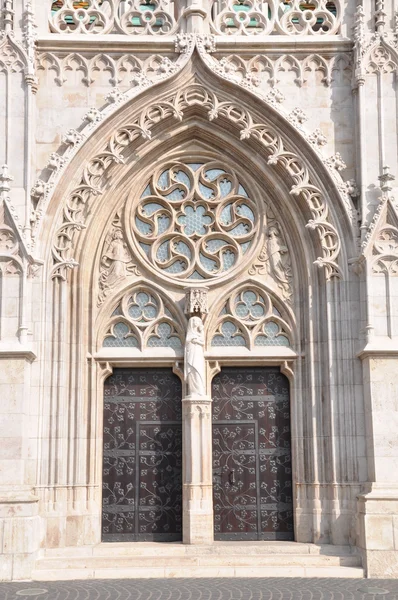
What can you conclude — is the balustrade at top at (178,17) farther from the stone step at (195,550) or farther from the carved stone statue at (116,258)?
the stone step at (195,550)

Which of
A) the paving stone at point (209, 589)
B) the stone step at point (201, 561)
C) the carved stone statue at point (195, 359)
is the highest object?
the carved stone statue at point (195, 359)

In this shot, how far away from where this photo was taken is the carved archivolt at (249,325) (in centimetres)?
1427

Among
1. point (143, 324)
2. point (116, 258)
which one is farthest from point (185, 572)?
point (116, 258)

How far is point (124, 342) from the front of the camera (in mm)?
14219

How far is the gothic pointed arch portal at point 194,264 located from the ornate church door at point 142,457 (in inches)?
9.8

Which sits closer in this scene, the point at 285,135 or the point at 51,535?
the point at 51,535

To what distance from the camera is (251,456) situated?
14.0 metres

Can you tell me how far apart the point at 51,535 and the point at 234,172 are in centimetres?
663

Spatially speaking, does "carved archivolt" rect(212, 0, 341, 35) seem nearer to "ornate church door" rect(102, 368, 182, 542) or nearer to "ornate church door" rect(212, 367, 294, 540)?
"ornate church door" rect(212, 367, 294, 540)

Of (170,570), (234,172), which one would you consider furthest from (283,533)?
(234,172)

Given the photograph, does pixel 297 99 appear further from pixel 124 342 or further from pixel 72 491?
pixel 72 491

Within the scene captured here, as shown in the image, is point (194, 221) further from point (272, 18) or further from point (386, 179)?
point (272, 18)

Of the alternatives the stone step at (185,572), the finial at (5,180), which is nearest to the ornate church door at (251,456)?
the stone step at (185,572)

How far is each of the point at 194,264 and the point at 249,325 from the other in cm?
138
